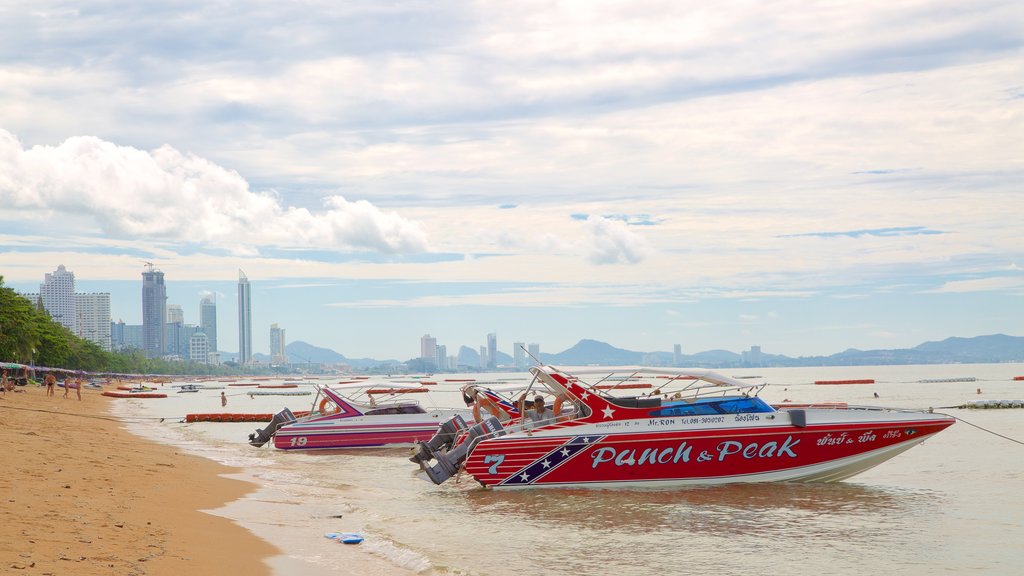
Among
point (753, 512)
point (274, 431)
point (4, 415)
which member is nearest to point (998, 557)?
point (753, 512)

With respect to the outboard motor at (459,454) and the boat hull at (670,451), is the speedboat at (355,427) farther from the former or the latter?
the boat hull at (670,451)

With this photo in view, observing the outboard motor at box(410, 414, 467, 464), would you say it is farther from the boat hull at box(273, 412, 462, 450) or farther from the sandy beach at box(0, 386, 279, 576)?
the boat hull at box(273, 412, 462, 450)

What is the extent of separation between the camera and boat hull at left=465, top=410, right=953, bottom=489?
1888 cm

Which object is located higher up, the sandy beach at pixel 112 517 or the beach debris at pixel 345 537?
the sandy beach at pixel 112 517

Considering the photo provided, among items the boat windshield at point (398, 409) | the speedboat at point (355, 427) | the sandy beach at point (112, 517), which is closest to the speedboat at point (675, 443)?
the sandy beach at point (112, 517)

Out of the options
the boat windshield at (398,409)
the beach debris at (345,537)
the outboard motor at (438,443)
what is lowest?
the beach debris at (345,537)

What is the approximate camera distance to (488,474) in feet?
62.7

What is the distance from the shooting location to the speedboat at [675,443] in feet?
62.0

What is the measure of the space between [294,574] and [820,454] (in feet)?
40.1

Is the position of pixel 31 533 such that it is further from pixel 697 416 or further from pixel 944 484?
pixel 944 484

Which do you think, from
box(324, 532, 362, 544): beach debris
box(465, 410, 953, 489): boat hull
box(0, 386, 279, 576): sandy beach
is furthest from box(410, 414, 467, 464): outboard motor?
box(324, 532, 362, 544): beach debris

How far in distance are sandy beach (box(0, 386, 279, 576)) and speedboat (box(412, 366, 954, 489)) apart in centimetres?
589

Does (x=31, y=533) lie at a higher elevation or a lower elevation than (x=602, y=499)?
higher

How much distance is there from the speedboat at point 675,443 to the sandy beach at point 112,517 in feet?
19.3
